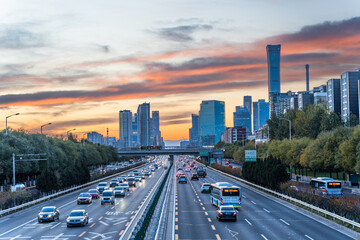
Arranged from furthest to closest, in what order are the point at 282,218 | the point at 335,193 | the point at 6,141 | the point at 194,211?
the point at 6,141, the point at 335,193, the point at 194,211, the point at 282,218

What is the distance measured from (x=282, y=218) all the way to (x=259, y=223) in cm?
424

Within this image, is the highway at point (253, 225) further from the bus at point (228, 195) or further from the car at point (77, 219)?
the car at point (77, 219)

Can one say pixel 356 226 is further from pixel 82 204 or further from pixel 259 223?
pixel 82 204

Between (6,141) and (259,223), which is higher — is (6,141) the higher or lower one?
the higher one

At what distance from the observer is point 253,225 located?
37.6 metres

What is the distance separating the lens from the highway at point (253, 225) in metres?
32.3

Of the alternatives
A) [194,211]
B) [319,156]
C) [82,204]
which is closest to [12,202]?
[82,204]

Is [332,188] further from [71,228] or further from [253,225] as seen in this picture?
[71,228]

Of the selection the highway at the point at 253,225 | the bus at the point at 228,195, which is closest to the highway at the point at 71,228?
the highway at the point at 253,225

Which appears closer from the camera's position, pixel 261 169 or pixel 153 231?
pixel 153 231

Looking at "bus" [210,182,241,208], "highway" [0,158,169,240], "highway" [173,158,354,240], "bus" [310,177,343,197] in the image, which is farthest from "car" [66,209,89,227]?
"bus" [310,177,343,197]

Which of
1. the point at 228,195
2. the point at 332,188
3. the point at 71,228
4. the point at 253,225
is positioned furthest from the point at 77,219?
the point at 332,188

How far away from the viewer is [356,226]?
112 ft

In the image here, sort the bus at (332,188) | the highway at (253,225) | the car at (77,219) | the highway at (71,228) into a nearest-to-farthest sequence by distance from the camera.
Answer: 1. the highway at (253,225)
2. the highway at (71,228)
3. the car at (77,219)
4. the bus at (332,188)
